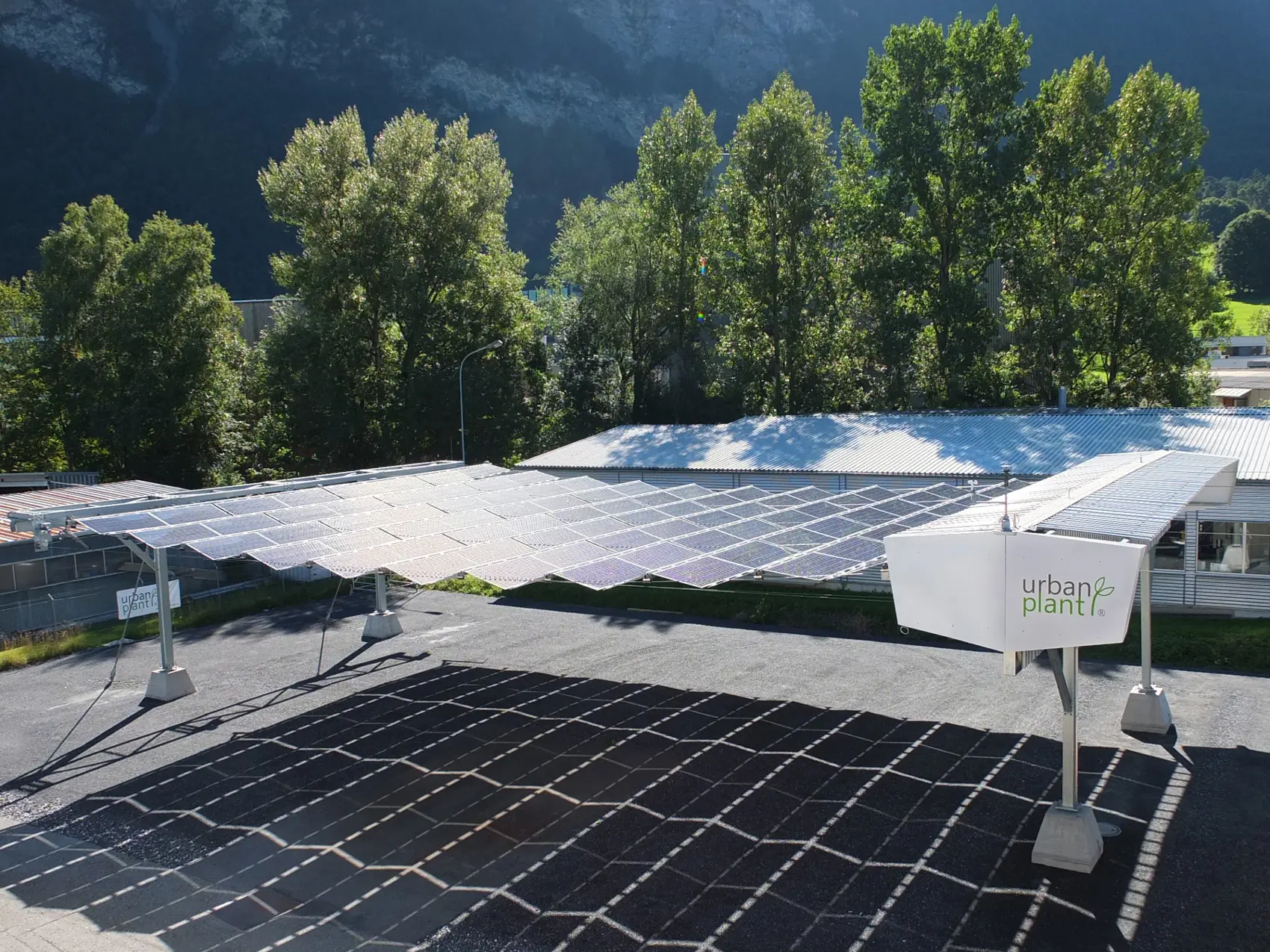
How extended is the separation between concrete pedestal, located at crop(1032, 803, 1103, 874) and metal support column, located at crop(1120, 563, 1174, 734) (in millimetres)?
5431

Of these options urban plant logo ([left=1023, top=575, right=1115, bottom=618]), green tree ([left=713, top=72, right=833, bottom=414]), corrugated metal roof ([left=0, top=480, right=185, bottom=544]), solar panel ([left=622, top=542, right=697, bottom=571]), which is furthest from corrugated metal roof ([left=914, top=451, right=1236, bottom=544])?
green tree ([left=713, top=72, right=833, bottom=414])

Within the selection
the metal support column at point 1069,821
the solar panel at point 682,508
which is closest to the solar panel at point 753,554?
the solar panel at point 682,508

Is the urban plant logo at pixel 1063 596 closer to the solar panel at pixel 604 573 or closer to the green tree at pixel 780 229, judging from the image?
the solar panel at pixel 604 573

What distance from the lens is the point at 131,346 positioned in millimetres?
51812

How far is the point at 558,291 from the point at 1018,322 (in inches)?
1258

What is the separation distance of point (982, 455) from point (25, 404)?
5024cm

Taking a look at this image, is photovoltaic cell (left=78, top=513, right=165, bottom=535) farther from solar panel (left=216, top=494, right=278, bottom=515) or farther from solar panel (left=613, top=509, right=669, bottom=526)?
solar panel (left=613, top=509, right=669, bottom=526)

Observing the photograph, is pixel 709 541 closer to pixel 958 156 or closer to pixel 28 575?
pixel 28 575

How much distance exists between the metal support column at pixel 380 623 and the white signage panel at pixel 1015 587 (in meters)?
18.4

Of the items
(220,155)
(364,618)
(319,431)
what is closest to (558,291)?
(319,431)

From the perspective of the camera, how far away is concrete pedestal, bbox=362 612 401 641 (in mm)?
27500

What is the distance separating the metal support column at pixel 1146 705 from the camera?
17688mm

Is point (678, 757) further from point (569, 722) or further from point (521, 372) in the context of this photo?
point (521, 372)

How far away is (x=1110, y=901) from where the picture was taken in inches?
479
